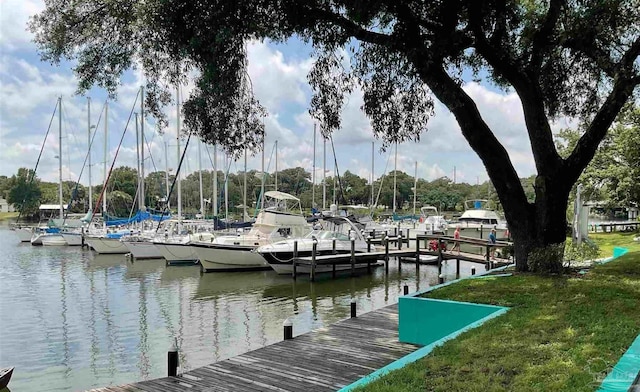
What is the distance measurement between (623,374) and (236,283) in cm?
2140

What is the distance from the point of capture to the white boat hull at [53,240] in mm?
47094

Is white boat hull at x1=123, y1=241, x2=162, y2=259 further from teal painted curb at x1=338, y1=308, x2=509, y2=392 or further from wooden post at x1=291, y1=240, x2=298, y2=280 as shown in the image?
teal painted curb at x1=338, y1=308, x2=509, y2=392

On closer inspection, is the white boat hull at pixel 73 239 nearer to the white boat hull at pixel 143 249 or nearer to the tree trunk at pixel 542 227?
the white boat hull at pixel 143 249

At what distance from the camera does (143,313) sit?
18.6m

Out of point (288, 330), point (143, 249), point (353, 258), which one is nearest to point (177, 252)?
point (143, 249)

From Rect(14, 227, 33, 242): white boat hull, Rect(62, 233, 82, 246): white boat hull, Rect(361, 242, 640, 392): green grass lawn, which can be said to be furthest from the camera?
Rect(14, 227, 33, 242): white boat hull

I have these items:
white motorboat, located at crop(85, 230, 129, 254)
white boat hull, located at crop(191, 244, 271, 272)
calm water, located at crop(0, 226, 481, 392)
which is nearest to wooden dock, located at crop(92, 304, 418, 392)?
calm water, located at crop(0, 226, 481, 392)

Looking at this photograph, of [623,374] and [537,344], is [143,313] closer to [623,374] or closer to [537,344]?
[537,344]

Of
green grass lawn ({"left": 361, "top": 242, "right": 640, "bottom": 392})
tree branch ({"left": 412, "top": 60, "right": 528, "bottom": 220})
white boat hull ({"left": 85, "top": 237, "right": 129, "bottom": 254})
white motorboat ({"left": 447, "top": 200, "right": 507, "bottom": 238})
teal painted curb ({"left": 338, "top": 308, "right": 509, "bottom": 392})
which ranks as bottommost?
white boat hull ({"left": 85, "top": 237, "right": 129, "bottom": 254})

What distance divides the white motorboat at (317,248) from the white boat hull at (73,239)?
27.1 metres

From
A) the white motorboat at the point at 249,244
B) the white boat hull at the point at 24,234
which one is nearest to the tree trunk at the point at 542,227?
the white motorboat at the point at 249,244

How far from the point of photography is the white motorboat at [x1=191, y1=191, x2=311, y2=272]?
2820 cm

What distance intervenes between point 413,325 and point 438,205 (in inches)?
3562

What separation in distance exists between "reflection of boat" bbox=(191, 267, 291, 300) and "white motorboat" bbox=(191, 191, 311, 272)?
2.03 feet
